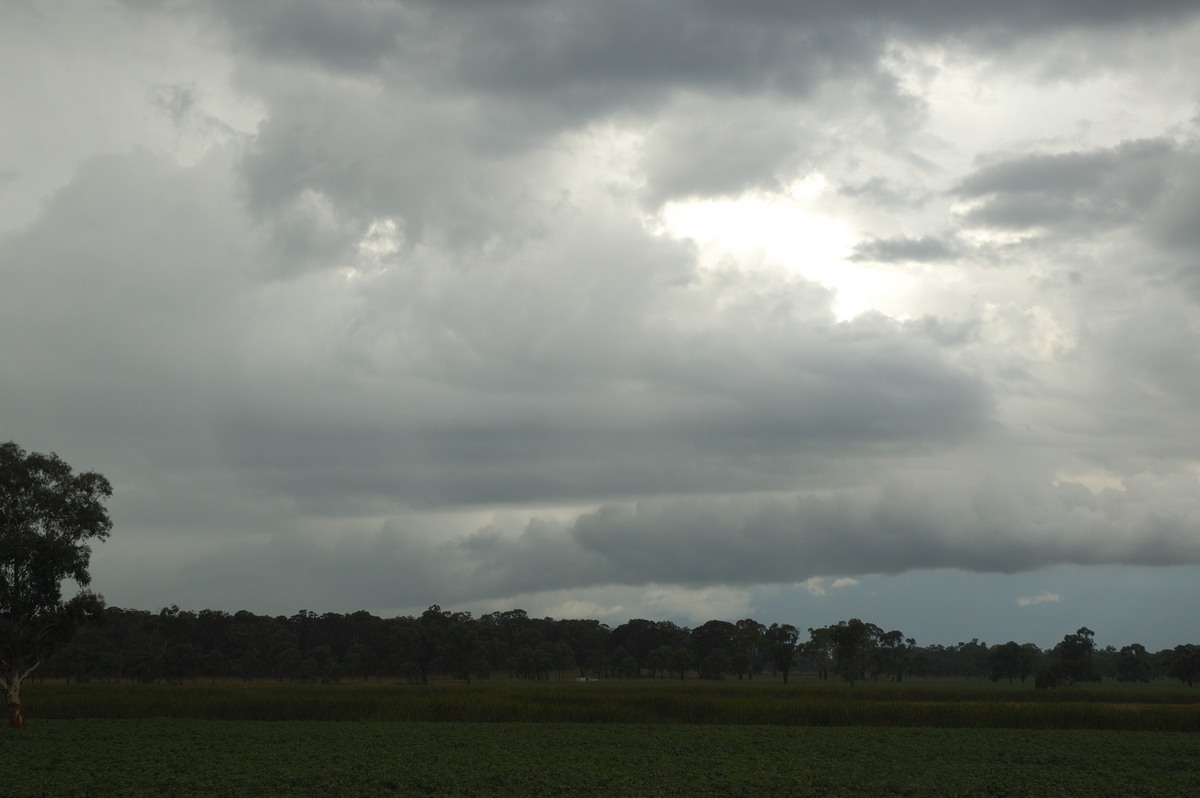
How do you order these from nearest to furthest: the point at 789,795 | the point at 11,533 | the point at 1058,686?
the point at 789,795
the point at 11,533
the point at 1058,686

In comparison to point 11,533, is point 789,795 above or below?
below

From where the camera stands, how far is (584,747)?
1815 inches

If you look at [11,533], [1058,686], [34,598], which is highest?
[11,533]

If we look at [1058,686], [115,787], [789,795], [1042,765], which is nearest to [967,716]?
[1042,765]

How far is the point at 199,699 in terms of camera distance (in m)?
68.0

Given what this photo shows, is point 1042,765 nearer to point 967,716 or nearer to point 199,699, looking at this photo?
point 967,716

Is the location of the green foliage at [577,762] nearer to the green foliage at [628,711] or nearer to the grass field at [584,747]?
the grass field at [584,747]

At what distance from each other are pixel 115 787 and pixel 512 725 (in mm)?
28586

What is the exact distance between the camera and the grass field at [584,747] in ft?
115

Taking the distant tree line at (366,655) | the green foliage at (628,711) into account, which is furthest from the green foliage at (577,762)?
the distant tree line at (366,655)

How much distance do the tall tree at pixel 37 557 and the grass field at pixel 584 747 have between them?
180 inches

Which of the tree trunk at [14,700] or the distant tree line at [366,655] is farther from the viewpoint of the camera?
the distant tree line at [366,655]

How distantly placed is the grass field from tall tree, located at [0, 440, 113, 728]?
457 centimetres

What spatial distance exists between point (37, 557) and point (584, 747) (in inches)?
1248
